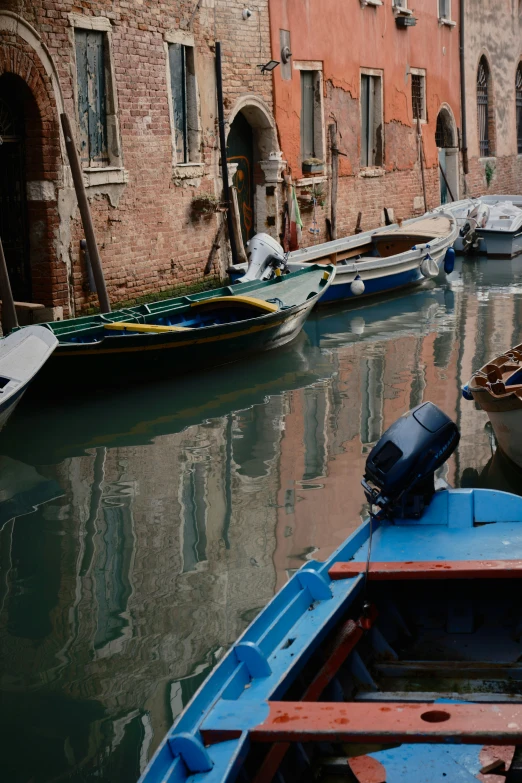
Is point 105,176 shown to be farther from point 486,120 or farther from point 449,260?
point 486,120

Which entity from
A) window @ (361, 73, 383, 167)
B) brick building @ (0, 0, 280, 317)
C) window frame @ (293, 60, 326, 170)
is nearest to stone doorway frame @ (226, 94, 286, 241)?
brick building @ (0, 0, 280, 317)

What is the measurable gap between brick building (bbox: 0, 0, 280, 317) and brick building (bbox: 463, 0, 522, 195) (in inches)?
348

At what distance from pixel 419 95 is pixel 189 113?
8134 mm

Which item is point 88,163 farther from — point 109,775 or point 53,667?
point 109,775

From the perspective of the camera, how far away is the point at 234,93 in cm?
1263

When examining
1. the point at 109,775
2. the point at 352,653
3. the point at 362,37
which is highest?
the point at 362,37

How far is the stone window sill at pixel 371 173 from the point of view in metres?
16.3

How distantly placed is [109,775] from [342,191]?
13.2m

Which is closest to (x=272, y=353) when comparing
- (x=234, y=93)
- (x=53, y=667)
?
(x=234, y=93)

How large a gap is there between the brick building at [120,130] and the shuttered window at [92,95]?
0.01 m

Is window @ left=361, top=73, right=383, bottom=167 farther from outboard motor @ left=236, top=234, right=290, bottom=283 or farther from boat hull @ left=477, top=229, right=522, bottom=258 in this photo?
outboard motor @ left=236, top=234, right=290, bottom=283

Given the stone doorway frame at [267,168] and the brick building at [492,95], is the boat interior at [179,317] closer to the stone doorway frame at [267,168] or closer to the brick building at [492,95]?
the stone doorway frame at [267,168]

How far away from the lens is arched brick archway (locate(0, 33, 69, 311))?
9.45m

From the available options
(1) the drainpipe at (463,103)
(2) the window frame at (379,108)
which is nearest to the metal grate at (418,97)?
(2) the window frame at (379,108)
